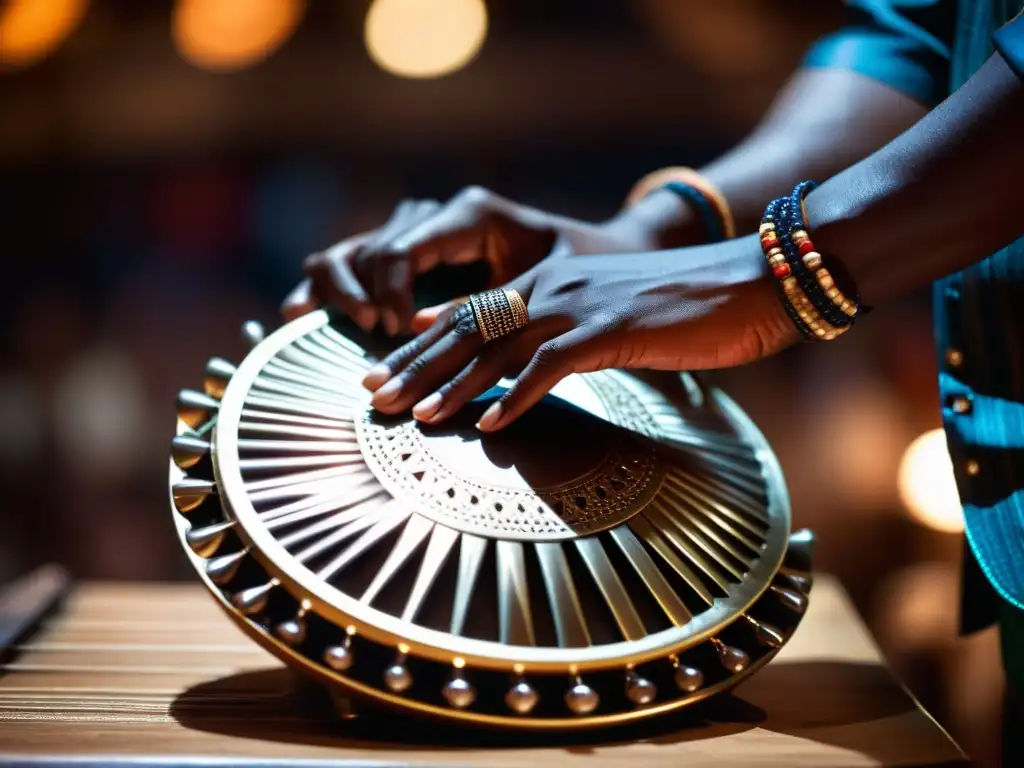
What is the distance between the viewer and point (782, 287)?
2.28 ft

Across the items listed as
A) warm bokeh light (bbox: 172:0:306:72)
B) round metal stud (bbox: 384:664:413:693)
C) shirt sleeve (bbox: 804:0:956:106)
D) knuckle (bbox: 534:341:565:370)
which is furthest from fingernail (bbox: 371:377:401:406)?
warm bokeh light (bbox: 172:0:306:72)

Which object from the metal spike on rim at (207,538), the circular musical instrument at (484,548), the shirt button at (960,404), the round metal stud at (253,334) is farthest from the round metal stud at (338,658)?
the shirt button at (960,404)

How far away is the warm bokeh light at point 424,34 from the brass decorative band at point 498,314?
1.61 metres

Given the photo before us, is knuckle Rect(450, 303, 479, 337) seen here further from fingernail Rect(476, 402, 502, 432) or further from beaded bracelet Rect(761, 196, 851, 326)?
beaded bracelet Rect(761, 196, 851, 326)

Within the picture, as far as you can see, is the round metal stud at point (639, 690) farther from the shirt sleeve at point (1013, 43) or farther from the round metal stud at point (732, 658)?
the shirt sleeve at point (1013, 43)

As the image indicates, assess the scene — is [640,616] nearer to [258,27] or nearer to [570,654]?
[570,654]

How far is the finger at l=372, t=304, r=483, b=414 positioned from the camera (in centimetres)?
73

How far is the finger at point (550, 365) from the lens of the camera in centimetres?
70

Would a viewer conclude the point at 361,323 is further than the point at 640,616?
Yes

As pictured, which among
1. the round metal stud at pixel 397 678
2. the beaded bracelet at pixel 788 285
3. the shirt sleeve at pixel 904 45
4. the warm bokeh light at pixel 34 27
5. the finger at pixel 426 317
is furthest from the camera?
the warm bokeh light at pixel 34 27

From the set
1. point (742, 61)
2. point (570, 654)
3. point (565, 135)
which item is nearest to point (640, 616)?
point (570, 654)

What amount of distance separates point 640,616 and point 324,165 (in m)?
1.80

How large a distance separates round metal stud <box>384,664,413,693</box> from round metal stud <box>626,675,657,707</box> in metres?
0.13

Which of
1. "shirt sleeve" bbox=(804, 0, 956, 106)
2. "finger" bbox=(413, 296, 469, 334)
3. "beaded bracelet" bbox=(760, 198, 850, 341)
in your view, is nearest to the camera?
"beaded bracelet" bbox=(760, 198, 850, 341)
